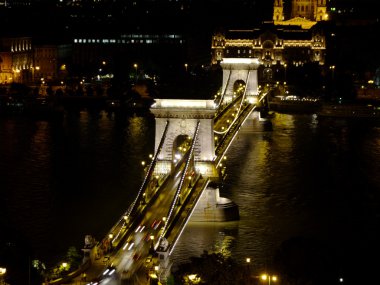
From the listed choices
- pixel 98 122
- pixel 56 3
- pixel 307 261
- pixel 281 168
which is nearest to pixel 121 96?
pixel 98 122

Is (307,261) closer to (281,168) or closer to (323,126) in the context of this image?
(281,168)

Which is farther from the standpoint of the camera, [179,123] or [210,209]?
[179,123]

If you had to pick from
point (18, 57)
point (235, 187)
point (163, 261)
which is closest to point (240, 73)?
point (235, 187)

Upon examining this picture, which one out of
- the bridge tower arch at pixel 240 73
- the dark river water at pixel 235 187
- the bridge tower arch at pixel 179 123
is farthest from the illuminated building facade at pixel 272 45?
the bridge tower arch at pixel 179 123

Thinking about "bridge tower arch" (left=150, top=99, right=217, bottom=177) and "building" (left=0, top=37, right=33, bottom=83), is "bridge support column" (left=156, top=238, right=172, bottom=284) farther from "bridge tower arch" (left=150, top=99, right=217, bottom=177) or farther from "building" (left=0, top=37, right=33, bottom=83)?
"building" (left=0, top=37, right=33, bottom=83)

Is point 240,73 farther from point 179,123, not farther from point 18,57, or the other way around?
point 179,123

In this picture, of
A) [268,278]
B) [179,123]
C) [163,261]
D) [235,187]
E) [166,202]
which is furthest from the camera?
[235,187]

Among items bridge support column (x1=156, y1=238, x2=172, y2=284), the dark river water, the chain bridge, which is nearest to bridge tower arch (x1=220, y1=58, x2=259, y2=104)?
the dark river water
